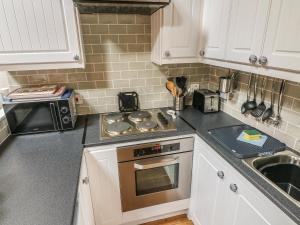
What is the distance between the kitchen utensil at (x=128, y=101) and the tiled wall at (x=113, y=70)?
0.18ft

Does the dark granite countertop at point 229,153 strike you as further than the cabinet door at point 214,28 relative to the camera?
No

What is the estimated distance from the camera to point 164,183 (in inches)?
64.6

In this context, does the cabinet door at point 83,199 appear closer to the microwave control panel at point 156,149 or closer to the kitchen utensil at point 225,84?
the microwave control panel at point 156,149

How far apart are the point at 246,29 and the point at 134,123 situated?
1.03 meters

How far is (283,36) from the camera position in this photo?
91 centimetres

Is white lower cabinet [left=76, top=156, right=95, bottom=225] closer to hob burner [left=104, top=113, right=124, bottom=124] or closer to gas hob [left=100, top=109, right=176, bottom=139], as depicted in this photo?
gas hob [left=100, top=109, right=176, bottom=139]

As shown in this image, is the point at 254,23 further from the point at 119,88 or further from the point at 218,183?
the point at 119,88

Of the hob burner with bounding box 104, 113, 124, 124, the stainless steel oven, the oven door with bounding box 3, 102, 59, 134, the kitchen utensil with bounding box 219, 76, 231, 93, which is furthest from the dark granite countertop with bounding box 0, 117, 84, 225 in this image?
the kitchen utensil with bounding box 219, 76, 231, 93

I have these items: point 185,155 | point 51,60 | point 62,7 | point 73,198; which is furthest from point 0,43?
point 185,155

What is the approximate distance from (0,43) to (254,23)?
4.88 ft

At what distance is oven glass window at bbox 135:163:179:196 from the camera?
155 centimetres

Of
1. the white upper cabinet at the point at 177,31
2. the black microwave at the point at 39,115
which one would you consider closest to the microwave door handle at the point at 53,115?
the black microwave at the point at 39,115

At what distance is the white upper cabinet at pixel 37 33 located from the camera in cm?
118

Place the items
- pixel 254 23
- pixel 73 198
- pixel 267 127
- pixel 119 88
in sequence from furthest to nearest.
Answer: pixel 119 88
pixel 267 127
pixel 254 23
pixel 73 198
